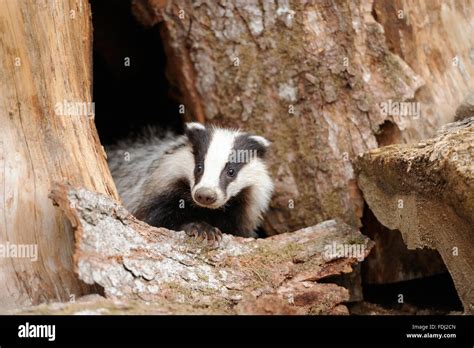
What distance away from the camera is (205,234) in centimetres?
370

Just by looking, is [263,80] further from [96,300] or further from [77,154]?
[96,300]

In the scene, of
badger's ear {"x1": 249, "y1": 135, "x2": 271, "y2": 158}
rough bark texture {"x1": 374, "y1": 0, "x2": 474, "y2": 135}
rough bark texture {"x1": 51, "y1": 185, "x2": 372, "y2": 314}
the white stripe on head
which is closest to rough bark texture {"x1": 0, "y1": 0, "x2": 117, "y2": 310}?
rough bark texture {"x1": 51, "y1": 185, "x2": 372, "y2": 314}

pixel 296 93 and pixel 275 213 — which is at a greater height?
pixel 296 93

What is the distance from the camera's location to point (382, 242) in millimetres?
4555

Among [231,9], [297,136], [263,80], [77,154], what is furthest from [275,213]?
[77,154]

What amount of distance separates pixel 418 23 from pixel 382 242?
59.5 inches

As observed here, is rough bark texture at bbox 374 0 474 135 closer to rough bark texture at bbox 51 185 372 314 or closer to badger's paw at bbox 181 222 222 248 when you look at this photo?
rough bark texture at bbox 51 185 372 314

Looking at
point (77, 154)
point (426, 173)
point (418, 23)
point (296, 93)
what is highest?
point (418, 23)

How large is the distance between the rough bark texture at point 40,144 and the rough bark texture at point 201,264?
0.86ft

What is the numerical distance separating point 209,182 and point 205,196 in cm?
14

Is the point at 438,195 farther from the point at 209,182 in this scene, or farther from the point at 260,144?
the point at 260,144

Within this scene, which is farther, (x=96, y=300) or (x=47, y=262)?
(x=47, y=262)

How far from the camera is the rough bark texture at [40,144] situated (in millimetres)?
3246

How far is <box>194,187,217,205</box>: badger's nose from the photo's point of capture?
3912 millimetres
